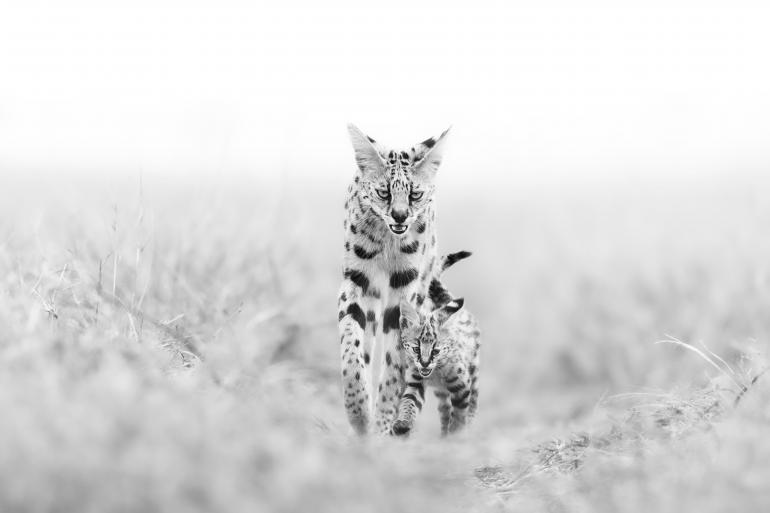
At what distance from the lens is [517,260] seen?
38.6 feet

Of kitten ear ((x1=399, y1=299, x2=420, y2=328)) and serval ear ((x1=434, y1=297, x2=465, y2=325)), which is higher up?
kitten ear ((x1=399, y1=299, x2=420, y2=328))

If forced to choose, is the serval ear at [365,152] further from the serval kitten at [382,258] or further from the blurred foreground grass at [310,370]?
the blurred foreground grass at [310,370]

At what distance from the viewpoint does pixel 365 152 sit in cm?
532

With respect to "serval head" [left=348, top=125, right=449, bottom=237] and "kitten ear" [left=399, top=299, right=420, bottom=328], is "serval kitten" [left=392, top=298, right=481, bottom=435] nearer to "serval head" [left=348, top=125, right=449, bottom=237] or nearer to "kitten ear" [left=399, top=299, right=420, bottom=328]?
"kitten ear" [left=399, top=299, right=420, bottom=328]

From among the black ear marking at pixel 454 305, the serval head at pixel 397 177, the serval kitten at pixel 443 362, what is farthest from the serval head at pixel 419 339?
the serval head at pixel 397 177

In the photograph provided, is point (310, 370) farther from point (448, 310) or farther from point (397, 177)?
point (397, 177)

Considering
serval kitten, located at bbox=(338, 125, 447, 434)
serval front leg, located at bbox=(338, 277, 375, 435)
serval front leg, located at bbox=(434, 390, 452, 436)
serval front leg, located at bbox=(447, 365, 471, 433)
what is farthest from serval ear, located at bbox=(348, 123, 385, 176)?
serval front leg, located at bbox=(434, 390, 452, 436)

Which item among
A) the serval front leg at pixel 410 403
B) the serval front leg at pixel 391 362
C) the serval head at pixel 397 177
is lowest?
the serval front leg at pixel 410 403

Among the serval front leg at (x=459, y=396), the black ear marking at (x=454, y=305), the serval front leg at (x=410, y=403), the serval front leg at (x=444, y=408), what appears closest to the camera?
the serval front leg at (x=410, y=403)

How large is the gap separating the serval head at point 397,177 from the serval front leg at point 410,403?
1047mm

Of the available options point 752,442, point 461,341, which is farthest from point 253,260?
point 752,442

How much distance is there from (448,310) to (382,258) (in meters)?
0.80

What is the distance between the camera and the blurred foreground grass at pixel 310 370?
2.50 metres

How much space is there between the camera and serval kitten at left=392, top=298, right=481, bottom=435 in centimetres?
537
